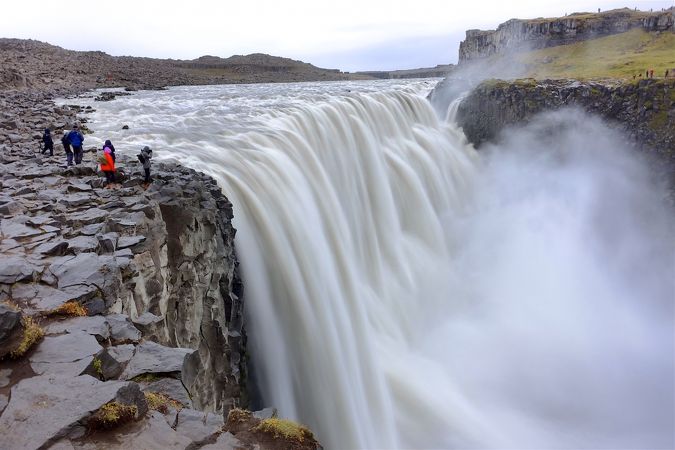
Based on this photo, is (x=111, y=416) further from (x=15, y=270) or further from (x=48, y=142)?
(x=48, y=142)

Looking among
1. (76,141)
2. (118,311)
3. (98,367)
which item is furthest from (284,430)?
(76,141)

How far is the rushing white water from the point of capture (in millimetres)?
12289

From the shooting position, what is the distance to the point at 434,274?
2208 cm

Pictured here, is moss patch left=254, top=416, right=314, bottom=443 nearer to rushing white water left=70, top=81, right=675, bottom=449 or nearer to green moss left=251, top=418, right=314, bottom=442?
green moss left=251, top=418, right=314, bottom=442

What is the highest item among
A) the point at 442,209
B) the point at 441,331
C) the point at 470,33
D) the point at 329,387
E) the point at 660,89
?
the point at 470,33

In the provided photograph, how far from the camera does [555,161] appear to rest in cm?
3378

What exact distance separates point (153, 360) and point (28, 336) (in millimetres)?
1461

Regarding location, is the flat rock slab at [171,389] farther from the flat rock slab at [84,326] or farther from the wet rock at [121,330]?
the flat rock slab at [84,326]

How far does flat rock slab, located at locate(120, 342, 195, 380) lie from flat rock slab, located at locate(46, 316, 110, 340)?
0.51 metres

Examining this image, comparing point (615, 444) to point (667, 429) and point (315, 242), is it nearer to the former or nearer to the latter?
point (667, 429)

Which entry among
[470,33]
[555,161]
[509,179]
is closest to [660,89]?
[555,161]

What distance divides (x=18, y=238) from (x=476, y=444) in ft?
42.2

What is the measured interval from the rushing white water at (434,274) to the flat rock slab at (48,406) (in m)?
6.98

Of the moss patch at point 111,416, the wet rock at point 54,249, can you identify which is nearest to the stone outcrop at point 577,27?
the wet rock at point 54,249
